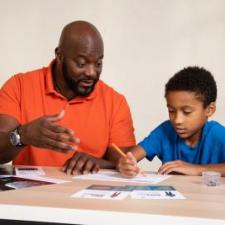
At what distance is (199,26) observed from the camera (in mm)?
2453

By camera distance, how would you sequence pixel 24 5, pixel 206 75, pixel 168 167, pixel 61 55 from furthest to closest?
pixel 24 5 < pixel 61 55 < pixel 206 75 < pixel 168 167

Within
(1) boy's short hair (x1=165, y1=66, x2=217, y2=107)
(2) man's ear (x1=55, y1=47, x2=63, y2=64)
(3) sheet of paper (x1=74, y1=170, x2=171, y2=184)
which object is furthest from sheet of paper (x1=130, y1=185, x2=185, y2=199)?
(2) man's ear (x1=55, y1=47, x2=63, y2=64)

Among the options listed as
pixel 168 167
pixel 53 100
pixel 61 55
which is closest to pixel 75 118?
pixel 53 100

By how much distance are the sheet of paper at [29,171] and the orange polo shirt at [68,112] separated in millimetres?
269

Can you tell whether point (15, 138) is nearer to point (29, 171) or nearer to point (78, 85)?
point (29, 171)

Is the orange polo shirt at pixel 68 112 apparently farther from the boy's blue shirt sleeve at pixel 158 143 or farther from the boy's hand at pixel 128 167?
the boy's hand at pixel 128 167

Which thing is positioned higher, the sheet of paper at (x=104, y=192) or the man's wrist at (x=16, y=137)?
the man's wrist at (x=16, y=137)

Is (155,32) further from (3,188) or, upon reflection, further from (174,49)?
(3,188)

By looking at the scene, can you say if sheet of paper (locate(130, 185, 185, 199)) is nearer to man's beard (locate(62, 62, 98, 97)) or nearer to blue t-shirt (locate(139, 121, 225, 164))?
blue t-shirt (locate(139, 121, 225, 164))

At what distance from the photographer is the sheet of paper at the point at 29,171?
1327 mm

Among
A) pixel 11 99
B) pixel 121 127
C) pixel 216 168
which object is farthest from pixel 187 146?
pixel 11 99

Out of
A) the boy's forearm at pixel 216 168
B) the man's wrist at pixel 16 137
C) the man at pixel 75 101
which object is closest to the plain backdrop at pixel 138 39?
the man at pixel 75 101

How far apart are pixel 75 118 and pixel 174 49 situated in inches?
38.6

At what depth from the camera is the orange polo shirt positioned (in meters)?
1.74
